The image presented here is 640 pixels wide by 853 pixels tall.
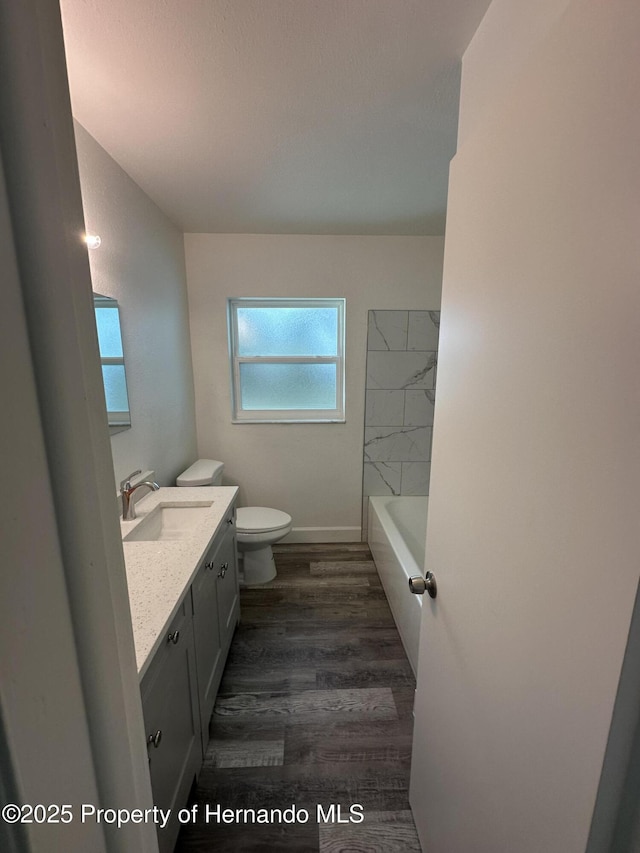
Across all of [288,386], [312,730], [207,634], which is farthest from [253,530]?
[288,386]

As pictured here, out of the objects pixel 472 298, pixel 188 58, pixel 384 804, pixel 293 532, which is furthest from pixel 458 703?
pixel 293 532

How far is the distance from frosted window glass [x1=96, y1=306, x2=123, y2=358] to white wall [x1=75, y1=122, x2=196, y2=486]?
7cm

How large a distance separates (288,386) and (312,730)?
2181 millimetres

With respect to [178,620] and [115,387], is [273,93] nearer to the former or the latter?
[115,387]

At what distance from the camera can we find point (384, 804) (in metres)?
1.25

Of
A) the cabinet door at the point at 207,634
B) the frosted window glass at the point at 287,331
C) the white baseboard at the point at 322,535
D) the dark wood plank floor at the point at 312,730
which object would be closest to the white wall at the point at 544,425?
the dark wood plank floor at the point at 312,730

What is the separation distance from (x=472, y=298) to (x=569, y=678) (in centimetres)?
68

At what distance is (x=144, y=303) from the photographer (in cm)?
195

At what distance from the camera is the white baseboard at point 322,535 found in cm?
300

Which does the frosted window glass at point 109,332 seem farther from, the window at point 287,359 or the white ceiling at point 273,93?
the window at point 287,359

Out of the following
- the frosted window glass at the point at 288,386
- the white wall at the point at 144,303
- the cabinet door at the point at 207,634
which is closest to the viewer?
the cabinet door at the point at 207,634

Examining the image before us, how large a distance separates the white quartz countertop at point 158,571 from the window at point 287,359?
126cm

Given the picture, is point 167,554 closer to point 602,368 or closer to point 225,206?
point 602,368

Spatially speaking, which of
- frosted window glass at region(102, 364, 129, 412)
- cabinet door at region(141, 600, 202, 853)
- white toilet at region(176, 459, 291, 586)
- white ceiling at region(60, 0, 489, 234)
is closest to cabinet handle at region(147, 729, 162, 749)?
Result: cabinet door at region(141, 600, 202, 853)
